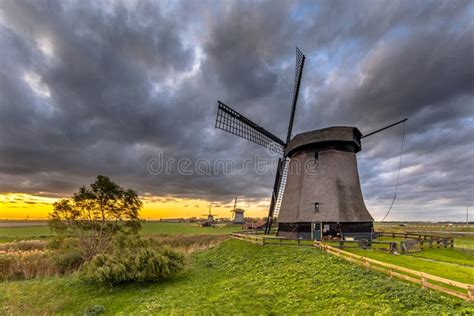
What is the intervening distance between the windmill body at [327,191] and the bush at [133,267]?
1154 cm

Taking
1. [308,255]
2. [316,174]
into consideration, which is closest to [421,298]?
[308,255]

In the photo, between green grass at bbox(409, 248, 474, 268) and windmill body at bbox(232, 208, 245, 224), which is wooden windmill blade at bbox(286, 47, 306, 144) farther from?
windmill body at bbox(232, 208, 245, 224)

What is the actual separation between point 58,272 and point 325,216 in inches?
881

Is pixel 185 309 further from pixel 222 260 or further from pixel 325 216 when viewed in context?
pixel 325 216

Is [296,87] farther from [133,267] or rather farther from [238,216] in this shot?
[238,216]

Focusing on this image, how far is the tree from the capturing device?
21906mm

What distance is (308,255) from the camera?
15.7m

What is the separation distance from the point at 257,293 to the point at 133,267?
8.09 m

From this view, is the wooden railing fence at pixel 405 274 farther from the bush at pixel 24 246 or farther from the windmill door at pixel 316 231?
the bush at pixel 24 246

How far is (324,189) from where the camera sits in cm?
2211

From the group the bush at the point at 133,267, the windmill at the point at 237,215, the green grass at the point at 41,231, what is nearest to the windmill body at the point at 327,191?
the bush at the point at 133,267

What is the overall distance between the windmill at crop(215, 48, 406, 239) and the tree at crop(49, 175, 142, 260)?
11.3 m

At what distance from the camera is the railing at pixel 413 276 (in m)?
7.65

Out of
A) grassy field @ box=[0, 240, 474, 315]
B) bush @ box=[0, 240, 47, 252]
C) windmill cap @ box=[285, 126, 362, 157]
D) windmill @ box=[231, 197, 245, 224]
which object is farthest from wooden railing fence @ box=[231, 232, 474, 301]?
windmill @ box=[231, 197, 245, 224]
